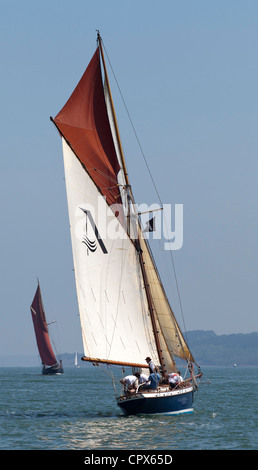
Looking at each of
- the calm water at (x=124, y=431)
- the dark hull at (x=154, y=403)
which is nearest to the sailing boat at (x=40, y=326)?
the calm water at (x=124, y=431)

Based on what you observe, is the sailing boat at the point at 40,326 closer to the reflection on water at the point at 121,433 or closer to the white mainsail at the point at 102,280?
the white mainsail at the point at 102,280

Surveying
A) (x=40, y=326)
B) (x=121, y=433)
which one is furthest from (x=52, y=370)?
(x=121, y=433)

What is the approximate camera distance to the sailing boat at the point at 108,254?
4538 cm

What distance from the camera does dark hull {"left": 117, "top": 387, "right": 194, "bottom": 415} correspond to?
4244cm

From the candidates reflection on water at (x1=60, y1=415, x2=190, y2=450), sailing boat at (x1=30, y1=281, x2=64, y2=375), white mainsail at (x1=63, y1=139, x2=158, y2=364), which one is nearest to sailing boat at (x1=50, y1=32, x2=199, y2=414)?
white mainsail at (x1=63, y1=139, x2=158, y2=364)

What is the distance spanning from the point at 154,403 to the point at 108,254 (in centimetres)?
914

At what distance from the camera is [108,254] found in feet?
152

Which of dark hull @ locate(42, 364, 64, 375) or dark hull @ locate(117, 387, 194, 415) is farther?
dark hull @ locate(42, 364, 64, 375)

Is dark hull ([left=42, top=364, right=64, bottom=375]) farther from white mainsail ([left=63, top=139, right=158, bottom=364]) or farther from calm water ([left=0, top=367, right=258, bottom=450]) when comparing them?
white mainsail ([left=63, top=139, right=158, bottom=364])

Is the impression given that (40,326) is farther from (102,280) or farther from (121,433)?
(121,433)

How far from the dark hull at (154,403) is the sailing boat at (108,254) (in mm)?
132

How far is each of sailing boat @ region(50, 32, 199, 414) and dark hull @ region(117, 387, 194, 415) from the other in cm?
13
